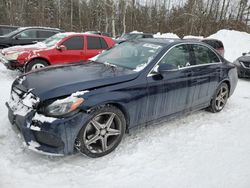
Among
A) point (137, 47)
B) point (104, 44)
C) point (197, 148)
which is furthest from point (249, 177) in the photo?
point (104, 44)

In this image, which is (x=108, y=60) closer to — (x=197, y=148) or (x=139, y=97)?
(x=139, y=97)

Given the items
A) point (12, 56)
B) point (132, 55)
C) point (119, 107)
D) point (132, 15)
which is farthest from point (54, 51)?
point (132, 15)

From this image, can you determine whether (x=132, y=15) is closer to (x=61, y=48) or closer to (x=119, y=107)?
(x=61, y=48)

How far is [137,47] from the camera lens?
4586 millimetres

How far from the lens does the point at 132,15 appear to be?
35.7 metres

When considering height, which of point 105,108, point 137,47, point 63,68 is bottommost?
point 105,108

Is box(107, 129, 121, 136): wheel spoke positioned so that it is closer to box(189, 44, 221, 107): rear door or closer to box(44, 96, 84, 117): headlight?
box(44, 96, 84, 117): headlight

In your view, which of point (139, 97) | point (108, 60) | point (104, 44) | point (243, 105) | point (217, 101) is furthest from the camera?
point (104, 44)

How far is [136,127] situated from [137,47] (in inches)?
62.7

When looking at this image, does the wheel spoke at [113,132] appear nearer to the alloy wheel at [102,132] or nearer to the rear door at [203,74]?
the alloy wheel at [102,132]

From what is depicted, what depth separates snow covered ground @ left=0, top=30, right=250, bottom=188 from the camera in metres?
2.95

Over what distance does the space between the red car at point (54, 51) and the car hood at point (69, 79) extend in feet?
10.8

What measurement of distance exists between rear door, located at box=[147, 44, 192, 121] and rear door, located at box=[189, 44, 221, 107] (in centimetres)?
19

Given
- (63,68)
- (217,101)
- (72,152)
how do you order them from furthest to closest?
(217,101), (63,68), (72,152)
